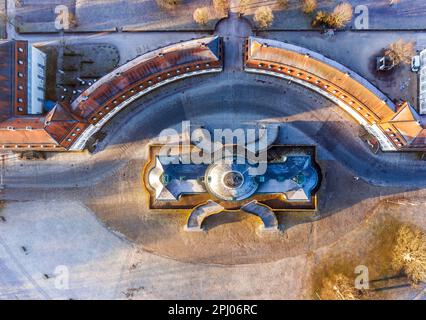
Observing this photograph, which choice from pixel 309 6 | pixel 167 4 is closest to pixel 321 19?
pixel 309 6

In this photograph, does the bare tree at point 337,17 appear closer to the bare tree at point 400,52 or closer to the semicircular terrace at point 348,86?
the bare tree at point 400,52

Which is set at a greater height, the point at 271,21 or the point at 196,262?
the point at 271,21

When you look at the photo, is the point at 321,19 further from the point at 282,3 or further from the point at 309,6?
the point at 282,3

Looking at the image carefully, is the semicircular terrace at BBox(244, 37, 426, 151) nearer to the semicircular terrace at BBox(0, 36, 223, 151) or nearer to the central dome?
the semicircular terrace at BBox(0, 36, 223, 151)

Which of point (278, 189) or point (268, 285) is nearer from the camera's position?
point (278, 189)
